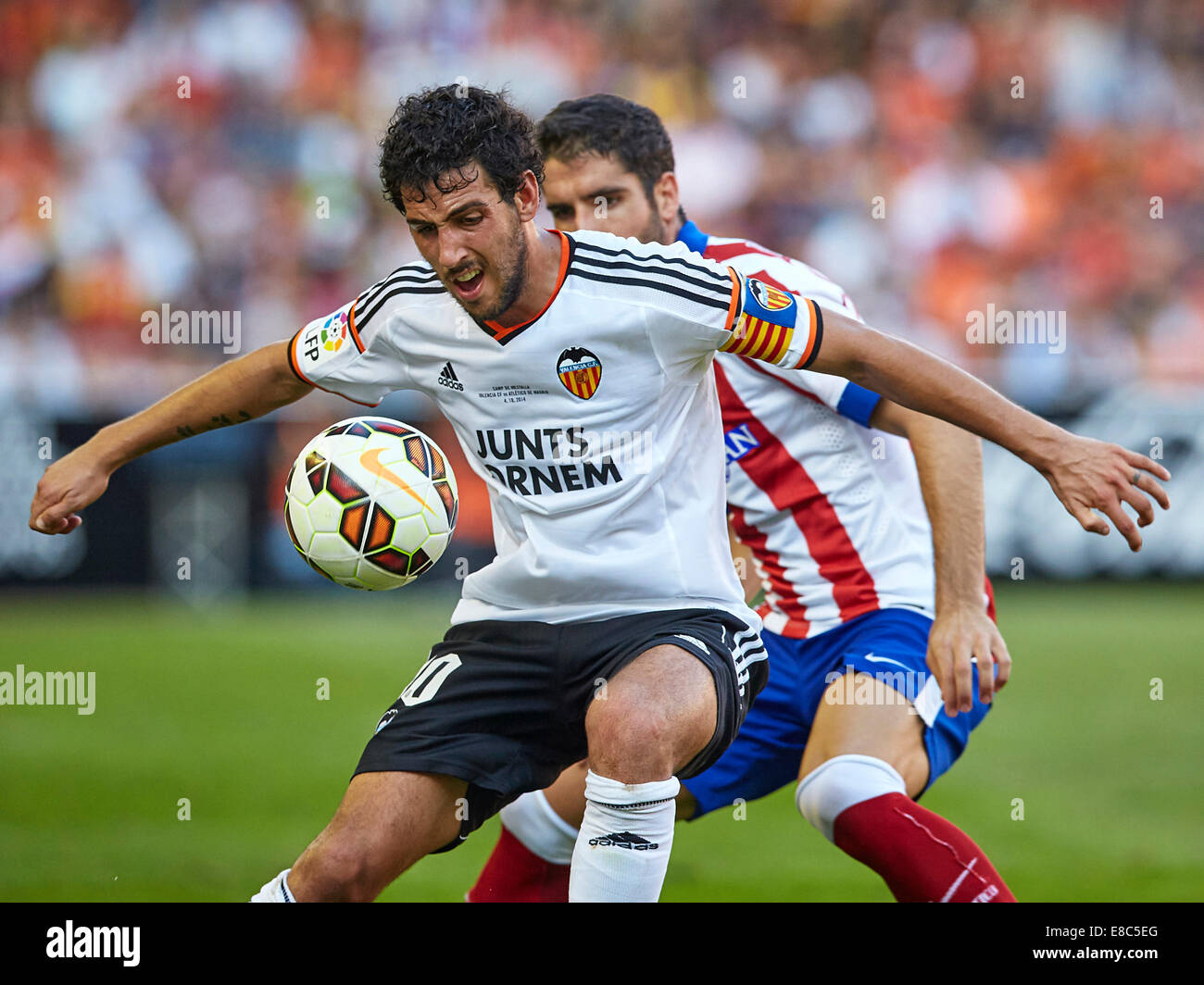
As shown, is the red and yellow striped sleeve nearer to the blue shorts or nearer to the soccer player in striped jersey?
the soccer player in striped jersey

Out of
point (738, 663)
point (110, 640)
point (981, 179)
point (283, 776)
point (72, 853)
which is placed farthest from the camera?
point (981, 179)

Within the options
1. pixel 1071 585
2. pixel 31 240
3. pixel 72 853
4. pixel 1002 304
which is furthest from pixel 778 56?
pixel 72 853

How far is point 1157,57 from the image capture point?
14.0 m

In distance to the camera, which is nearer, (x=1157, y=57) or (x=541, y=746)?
(x=541, y=746)

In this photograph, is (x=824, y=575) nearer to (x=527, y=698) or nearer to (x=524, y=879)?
(x=527, y=698)

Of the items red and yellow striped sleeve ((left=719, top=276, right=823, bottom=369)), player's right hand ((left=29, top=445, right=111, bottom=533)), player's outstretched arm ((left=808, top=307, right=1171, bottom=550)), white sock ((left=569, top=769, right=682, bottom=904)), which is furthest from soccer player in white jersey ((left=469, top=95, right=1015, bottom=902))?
player's right hand ((left=29, top=445, right=111, bottom=533))

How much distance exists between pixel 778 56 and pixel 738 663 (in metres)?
11.5

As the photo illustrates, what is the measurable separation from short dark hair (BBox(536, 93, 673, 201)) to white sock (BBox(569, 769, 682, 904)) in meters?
1.94

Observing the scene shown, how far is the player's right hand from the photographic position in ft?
12.0

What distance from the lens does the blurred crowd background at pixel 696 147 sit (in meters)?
12.5

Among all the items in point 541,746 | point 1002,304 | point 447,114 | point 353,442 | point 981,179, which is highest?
point 981,179

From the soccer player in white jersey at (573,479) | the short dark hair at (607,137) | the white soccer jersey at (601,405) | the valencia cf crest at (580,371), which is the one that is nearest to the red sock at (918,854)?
the soccer player in white jersey at (573,479)
